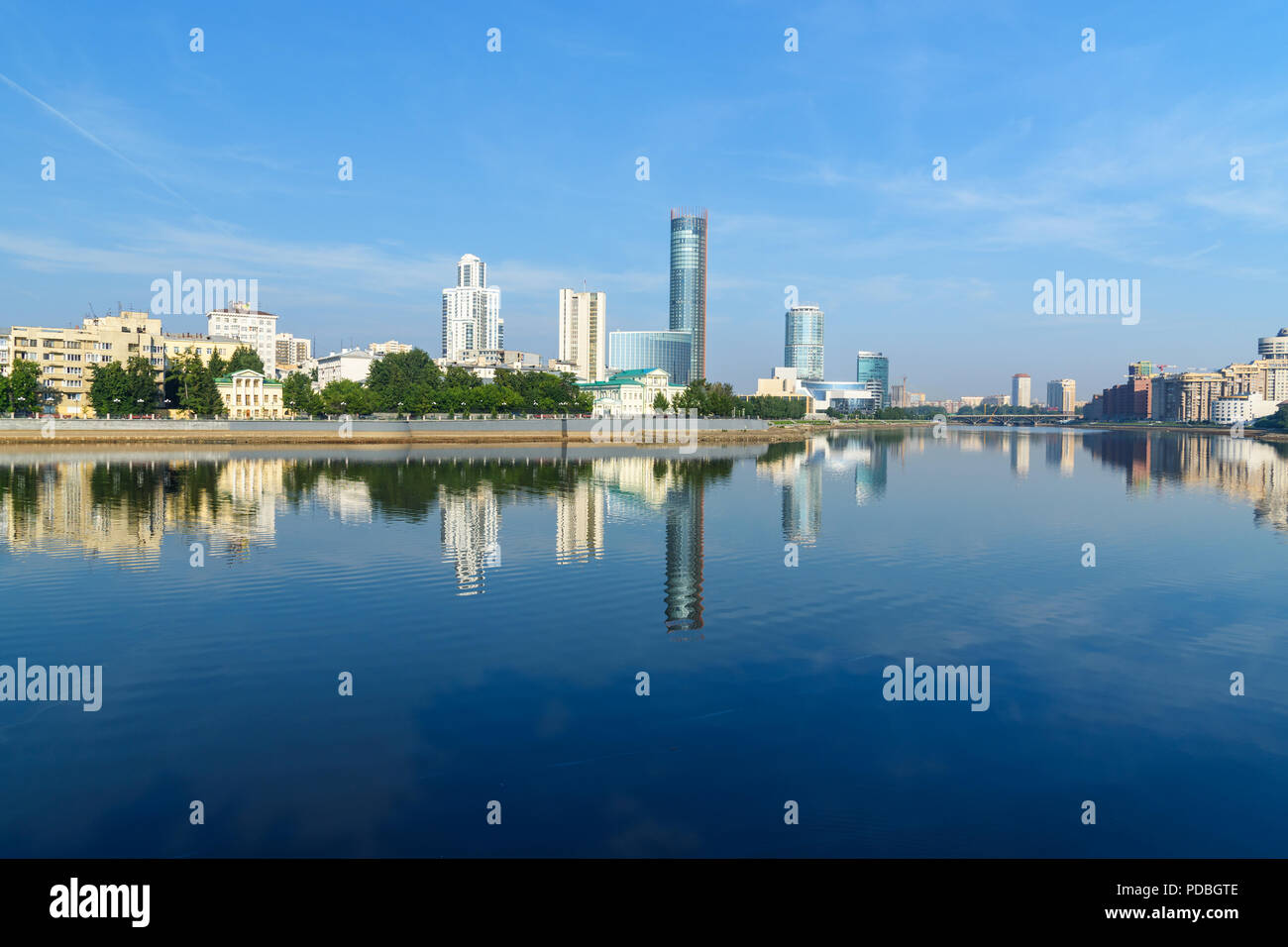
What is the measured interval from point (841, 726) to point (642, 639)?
205 inches

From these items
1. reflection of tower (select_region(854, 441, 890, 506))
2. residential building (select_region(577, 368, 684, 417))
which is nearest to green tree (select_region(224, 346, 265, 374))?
residential building (select_region(577, 368, 684, 417))

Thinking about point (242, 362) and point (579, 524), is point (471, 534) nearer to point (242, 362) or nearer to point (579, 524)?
point (579, 524)

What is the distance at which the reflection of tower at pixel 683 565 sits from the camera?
18.4 metres

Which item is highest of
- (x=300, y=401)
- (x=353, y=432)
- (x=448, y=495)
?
(x=300, y=401)

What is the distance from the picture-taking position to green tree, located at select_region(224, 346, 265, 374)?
11194 cm

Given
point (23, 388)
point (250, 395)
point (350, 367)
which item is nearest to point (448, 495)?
point (23, 388)

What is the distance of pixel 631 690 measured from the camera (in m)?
13.6

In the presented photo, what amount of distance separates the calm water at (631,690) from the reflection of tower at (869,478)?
1460 cm

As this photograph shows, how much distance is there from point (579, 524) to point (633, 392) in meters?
121

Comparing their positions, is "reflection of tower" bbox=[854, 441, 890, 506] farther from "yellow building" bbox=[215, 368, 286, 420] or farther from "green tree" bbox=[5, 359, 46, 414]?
"green tree" bbox=[5, 359, 46, 414]

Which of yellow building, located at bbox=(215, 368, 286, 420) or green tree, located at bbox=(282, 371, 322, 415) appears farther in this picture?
green tree, located at bbox=(282, 371, 322, 415)

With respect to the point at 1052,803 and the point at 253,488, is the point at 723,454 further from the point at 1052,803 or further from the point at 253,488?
the point at 1052,803

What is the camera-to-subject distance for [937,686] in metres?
14.0

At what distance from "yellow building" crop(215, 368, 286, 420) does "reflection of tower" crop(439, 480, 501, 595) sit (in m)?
76.8
